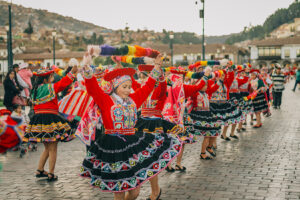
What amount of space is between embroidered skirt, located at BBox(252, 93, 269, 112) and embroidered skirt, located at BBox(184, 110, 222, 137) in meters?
5.59

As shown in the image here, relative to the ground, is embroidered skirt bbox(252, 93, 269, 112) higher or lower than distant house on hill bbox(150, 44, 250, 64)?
lower

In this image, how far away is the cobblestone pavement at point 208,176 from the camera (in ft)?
20.8

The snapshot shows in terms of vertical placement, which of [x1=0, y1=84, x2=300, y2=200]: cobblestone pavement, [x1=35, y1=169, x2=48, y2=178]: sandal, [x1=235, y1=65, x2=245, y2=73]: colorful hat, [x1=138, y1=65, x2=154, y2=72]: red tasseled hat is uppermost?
[x1=235, y1=65, x2=245, y2=73]: colorful hat

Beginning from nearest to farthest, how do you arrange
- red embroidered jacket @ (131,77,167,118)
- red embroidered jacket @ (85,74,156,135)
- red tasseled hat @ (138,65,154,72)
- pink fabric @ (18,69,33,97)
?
red embroidered jacket @ (85,74,156,135) → red tasseled hat @ (138,65,154,72) → red embroidered jacket @ (131,77,167,118) → pink fabric @ (18,69,33,97)

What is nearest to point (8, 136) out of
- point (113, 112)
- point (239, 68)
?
point (113, 112)

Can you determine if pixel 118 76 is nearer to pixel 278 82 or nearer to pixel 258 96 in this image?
pixel 258 96

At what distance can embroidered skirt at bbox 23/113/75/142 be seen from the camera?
7.12m

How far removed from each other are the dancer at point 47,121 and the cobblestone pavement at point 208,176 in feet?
1.66

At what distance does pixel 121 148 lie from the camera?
4824 mm

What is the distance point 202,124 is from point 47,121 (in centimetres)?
336

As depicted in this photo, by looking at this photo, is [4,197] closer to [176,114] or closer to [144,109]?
[144,109]

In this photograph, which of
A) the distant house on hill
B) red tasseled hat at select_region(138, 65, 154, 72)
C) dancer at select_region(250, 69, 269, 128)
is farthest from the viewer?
the distant house on hill

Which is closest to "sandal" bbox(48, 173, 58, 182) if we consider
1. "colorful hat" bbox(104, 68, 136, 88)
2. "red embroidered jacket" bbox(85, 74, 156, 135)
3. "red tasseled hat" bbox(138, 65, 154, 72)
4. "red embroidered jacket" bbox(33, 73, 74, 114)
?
"red embroidered jacket" bbox(33, 73, 74, 114)

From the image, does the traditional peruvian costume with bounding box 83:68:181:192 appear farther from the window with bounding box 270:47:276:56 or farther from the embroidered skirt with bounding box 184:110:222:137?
the window with bounding box 270:47:276:56
